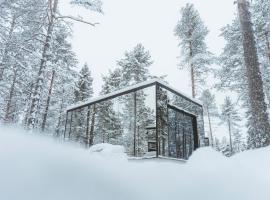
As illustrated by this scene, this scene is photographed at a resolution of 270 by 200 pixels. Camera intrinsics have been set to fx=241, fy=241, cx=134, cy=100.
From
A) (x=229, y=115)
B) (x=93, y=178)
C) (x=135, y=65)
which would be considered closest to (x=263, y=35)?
(x=135, y=65)

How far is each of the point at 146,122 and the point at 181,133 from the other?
1.12 metres

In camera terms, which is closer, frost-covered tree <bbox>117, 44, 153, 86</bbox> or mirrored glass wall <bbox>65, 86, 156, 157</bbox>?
mirrored glass wall <bbox>65, 86, 156, 157</bbox>

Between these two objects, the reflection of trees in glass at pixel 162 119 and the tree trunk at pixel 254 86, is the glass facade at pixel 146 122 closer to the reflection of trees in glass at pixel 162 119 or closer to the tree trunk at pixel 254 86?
the reflection of trees in glass at pixel 162 119

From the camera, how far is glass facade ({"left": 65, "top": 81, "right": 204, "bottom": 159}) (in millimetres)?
5355

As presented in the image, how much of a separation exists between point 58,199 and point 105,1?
12.1m

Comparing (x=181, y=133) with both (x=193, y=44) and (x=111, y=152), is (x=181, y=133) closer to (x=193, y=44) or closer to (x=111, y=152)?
(x=111, y=152)

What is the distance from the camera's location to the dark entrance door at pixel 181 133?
18.4 ft

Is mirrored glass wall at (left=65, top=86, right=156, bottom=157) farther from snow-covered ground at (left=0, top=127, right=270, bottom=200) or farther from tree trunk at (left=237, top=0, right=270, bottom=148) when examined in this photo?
snow-covered ground at (left=0, top=127, right=270, bottom=200)

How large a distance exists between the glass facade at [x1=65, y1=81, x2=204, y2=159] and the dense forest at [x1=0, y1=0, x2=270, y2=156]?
0.11 metres

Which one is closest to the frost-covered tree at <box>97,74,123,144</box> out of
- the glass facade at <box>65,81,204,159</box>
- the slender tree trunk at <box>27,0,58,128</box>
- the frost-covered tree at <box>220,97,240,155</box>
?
the glass facade at <box>65,81,204,159</box>

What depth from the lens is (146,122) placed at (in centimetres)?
553

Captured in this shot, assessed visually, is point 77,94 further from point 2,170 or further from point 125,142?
point 2,170

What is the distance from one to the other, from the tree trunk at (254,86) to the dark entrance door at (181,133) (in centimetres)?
160

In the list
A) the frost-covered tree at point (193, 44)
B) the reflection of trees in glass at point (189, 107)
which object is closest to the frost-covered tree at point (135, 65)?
the frost-covered tree at point (193, 44)
